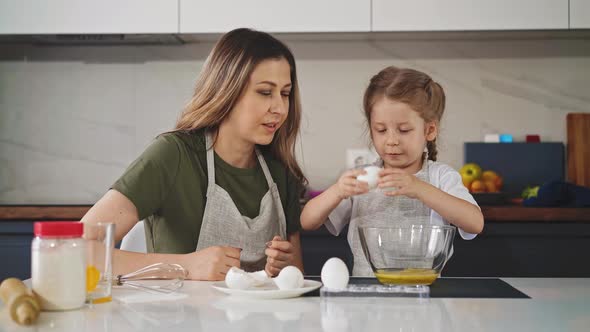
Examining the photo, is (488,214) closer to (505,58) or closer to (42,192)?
(505,58)

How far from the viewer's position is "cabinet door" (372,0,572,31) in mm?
2672

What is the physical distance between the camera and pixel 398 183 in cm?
140

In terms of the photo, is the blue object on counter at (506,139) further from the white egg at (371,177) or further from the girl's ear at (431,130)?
the white egg at (371,177)

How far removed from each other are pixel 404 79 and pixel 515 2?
1193mm

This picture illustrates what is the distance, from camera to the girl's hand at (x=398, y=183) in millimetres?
1379

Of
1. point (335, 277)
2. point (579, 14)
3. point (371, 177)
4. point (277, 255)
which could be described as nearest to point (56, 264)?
point (335, 277)

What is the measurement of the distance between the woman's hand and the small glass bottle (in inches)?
15.2

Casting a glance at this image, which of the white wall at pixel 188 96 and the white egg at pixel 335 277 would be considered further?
the white wall at pixel 188 96

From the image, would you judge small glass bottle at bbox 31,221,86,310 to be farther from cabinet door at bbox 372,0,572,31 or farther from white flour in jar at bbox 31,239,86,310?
cabinet door at bbox 372,0,572,31

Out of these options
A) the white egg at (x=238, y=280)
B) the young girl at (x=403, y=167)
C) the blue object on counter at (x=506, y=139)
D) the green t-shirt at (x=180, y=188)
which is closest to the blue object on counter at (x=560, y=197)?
the blue object on counter at (x=506, y=139)

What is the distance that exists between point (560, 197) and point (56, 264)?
6.39 feet

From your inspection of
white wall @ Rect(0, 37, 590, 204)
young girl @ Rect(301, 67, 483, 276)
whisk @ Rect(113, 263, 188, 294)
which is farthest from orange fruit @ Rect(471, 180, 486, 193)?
whisk @ Rect(113, 263, 188, 294)

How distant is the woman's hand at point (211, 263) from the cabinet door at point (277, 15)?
4.92 feet

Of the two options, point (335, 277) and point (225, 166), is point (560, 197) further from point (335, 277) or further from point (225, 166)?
point (335, 277)
